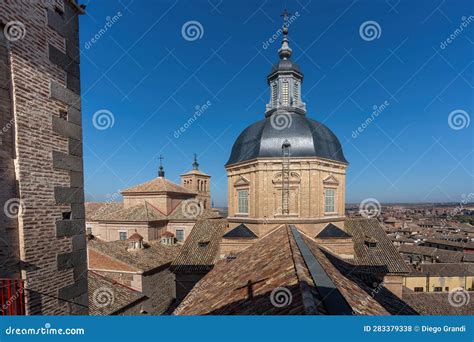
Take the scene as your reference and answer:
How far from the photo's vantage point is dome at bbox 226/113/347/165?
48.7 ft

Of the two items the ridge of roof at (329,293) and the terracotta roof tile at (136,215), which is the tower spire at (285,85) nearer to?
the ridge of roof at (329,293)

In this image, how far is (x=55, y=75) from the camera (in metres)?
5.27

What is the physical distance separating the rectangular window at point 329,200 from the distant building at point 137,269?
545 inches

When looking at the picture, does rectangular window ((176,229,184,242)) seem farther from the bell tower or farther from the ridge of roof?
the ridge of roof

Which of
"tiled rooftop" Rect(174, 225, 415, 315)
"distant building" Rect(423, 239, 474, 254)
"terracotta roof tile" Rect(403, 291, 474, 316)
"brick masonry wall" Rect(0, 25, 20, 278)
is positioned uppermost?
"brick masonry wall" Rect(0, 25, 20, 278)

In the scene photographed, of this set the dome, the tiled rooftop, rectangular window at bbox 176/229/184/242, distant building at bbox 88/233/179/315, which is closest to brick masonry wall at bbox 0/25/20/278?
the tiled rooftop

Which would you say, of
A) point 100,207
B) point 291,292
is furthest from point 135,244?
point 291,292

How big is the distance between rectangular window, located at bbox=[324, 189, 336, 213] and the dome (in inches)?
80.6

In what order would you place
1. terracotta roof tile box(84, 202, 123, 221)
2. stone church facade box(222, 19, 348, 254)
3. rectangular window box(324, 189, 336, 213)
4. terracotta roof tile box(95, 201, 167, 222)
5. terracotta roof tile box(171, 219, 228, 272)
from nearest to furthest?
1. stone church facade box(222, 19, 348, 254)
2. rectangular window box(324, 189, 336, 213)
3. terracotta roof tile box(171, 219, 228, 272)
4. terracotta roof tile box(95, 201, 167, 222)
5. terracotta roof tile box(84, 202, 123, 221)

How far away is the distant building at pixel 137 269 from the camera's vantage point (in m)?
18.4

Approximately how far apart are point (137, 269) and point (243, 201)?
972 cm

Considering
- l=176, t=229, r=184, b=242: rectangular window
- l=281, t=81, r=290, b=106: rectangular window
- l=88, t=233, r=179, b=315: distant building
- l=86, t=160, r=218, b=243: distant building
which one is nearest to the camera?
l=281, t=81, r=290, b=106: rectangular window

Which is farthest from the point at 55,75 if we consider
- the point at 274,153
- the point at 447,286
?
the point at 447,286

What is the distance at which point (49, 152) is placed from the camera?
202 inches
